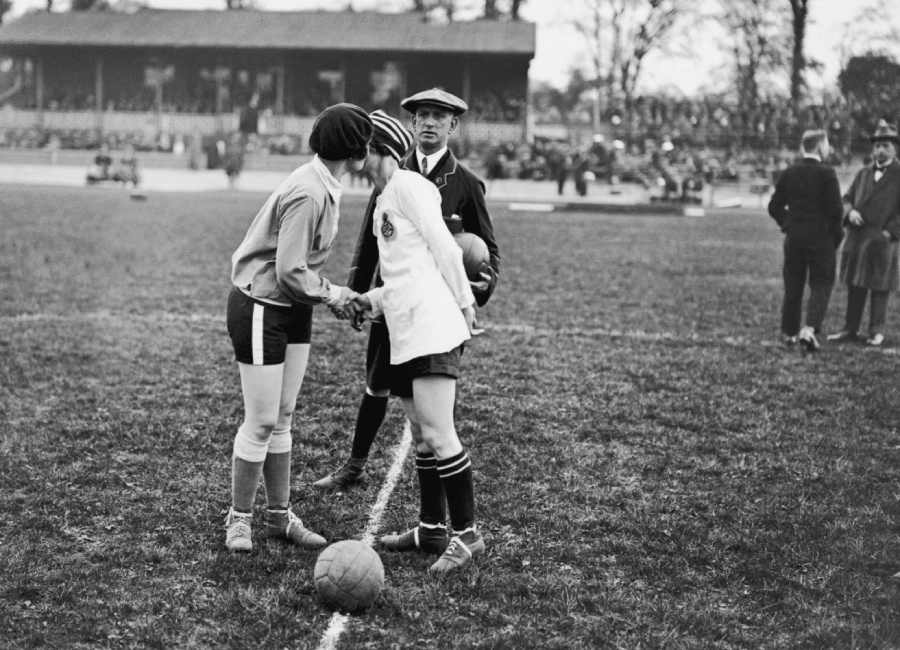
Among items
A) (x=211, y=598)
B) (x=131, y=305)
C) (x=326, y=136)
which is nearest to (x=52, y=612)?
(x=211, y=598)

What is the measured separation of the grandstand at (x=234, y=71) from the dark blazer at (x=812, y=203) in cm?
3714

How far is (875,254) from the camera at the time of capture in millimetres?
10055

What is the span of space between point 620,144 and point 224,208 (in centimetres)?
2252

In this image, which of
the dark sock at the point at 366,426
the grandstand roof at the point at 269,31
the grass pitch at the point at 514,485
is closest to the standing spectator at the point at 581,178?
the grandstand roof at the point at 269,31

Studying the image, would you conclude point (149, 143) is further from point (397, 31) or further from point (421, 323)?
point (421, 323)

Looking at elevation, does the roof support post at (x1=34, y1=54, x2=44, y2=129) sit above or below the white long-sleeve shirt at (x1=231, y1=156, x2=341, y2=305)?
above

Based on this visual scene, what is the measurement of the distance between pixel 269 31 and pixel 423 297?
49661 mm

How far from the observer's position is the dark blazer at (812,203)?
951 centimetres

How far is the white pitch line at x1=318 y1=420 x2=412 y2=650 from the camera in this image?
148 inches

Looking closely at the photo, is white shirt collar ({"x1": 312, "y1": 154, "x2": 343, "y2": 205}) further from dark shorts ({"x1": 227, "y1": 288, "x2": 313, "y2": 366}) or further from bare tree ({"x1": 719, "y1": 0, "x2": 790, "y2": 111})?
bare tree ({"x1": 719, "y1": 0, "x2": 790, "y2": 111})

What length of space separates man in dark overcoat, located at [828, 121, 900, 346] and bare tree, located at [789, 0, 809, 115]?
124 feet

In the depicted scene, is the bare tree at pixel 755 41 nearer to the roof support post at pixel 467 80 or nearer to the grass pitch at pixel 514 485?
the roof support post at pixel 467 80

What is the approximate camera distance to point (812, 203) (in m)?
9.55

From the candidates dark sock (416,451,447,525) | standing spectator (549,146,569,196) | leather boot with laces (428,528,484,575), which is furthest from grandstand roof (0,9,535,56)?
leather boot with laces (428,528,484,575)
